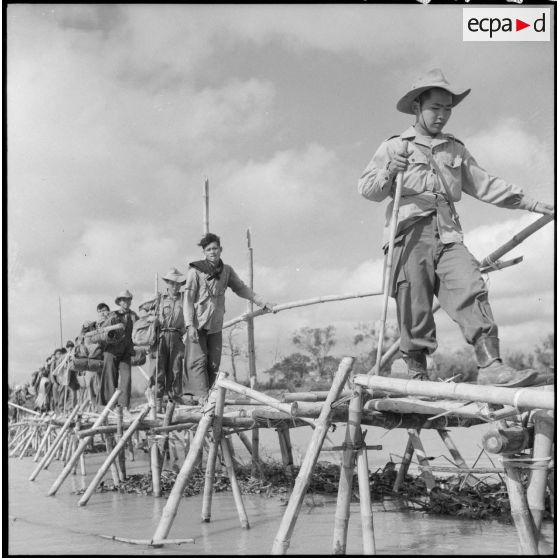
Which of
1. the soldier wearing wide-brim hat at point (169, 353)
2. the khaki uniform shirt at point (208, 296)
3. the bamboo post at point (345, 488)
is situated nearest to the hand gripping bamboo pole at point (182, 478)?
the bamboo post at point (345, 488)

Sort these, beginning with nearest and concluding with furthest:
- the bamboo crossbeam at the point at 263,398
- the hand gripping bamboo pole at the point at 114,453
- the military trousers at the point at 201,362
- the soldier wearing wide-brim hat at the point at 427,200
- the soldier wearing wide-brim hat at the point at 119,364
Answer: the soldier wearing wide-brim hat at the point at 427,200, the bamboo crossbeam at the point at 263,398, the military trousers at the point at 201,362, the hand gripping bamboo pole at the point at 114,453, the soldier wearing wide-brim hat at the point at 119,364

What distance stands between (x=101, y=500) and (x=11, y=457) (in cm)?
1043

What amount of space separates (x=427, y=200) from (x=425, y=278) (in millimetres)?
461

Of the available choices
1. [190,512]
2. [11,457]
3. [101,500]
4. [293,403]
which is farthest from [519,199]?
[11,457]

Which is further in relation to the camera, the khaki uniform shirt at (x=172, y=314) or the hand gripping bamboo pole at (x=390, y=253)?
the khaki uniform shirt at (x=172, y=314)

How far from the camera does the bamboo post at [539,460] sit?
3.62 m

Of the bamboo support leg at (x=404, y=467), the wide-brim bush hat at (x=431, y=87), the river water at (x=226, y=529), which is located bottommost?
the river water at (x=226, y=529)

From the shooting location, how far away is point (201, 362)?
23.6 ft

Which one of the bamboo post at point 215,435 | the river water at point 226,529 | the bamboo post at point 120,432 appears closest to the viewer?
the river water at point 226,529

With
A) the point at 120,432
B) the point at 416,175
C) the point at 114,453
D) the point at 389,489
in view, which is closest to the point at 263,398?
the point at 416,175

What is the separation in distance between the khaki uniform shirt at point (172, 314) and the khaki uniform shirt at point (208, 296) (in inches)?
63.6

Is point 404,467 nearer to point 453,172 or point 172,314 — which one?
point 453,172

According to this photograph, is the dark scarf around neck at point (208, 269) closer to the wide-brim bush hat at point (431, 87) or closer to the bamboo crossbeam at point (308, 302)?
the bamboo crossbeam at point (308, 302)

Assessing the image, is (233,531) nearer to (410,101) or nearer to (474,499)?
(474,499)
